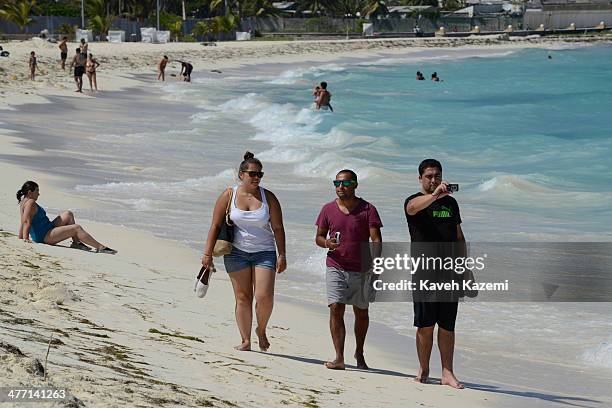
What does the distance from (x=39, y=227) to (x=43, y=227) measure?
6 centimetres

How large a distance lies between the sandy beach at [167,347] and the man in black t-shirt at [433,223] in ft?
1.40

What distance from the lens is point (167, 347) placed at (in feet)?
23.9

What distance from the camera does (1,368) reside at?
5.43 meters

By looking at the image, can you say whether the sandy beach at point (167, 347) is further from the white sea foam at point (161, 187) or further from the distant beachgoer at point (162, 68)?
the distant beachgoer at point (162, 68)

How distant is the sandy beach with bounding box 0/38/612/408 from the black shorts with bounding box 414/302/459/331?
17.0 inches

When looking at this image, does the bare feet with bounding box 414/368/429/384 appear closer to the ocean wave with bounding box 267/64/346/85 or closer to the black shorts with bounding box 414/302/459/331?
the black shorts with bounding box 414/302/459/331

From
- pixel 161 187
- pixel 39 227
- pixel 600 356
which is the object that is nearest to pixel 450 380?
pixel 600 356

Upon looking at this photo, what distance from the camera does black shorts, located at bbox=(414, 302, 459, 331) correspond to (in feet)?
23.5

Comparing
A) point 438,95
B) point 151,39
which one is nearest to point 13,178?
point 438,95

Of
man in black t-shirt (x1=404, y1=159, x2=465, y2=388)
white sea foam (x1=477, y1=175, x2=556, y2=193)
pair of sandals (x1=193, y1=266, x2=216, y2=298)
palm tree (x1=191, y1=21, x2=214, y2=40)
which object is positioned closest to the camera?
man in black t-shirt (x1=404, y1=159, x2=465, y2=388)

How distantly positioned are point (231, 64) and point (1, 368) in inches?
2428

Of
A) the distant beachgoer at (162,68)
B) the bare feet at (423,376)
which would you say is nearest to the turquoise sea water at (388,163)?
the distant beachgoer at (162,68)

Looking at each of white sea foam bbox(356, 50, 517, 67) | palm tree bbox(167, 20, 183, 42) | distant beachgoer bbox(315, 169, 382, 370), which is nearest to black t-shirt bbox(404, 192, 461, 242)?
distant beachgoer bbox(315, 169, 382, 370)

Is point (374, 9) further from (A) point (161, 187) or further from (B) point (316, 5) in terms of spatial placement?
(A) point (161, 187)
